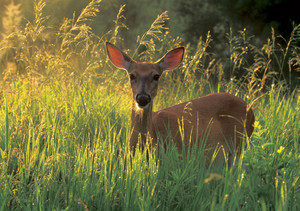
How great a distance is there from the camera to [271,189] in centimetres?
288

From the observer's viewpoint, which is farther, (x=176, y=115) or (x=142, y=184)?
(x=176, y=115)

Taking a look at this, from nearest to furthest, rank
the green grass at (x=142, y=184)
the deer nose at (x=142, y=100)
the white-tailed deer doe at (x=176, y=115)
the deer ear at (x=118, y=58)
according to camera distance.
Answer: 1. the green grass at (x=142, y=184)
2. the deer nose at (x=142, y=100)
3. the white-tailed deer doe at (x=176, y=115)
4. the deer ear at (x=118, y=58)

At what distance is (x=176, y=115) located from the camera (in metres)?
4.86

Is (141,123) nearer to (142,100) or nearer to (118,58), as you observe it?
(142,100)

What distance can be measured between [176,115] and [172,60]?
63cm

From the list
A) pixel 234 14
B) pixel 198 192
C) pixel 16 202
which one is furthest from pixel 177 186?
pixel 234 14

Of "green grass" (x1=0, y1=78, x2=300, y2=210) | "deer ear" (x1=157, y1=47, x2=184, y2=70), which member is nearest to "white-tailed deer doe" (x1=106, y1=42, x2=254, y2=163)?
"deer ear" (x1=157, y1=47, x2=184, y2=70)

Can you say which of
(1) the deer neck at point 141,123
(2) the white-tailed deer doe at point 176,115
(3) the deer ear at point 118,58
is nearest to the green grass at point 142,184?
(1) the deer neck at point 141,123

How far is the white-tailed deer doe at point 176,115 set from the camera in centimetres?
434

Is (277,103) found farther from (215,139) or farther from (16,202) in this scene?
(16,202)

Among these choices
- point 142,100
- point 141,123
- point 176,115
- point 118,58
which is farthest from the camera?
point 118,58

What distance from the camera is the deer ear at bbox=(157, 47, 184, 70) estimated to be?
16.4 feet

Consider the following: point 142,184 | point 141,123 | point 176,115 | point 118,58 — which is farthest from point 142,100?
point 142,184

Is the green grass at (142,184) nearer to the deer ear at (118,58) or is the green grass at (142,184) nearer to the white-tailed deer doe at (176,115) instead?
the white-tailed deer doe at (176,115)
